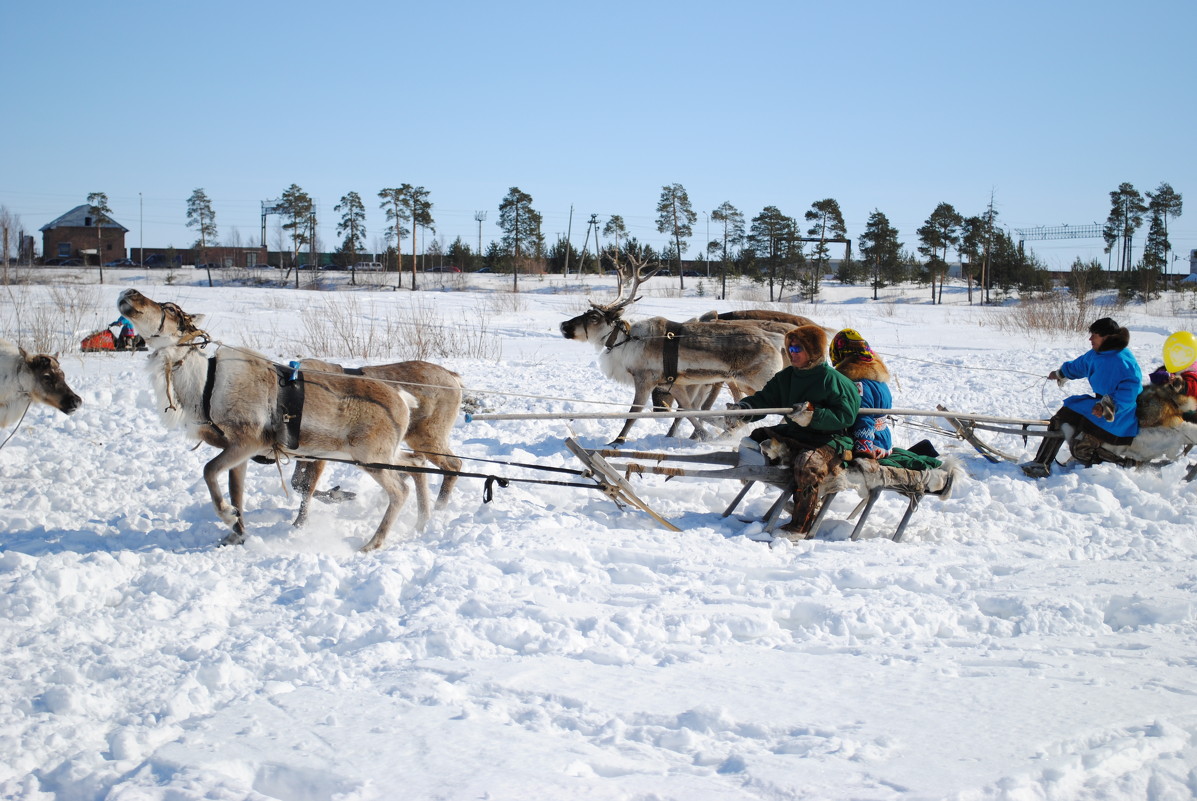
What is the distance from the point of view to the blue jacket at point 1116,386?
288 inches

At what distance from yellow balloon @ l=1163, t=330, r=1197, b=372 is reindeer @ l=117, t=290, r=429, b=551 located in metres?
6.46

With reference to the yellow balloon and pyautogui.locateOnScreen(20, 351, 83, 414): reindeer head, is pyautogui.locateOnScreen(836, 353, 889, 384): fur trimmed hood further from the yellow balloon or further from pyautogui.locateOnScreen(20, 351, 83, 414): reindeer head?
pyautogui.locateOnScreen(20, 351, 83, 414): reindeer head

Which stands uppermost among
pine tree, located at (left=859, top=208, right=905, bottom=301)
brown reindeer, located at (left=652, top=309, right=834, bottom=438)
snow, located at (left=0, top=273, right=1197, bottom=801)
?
pine tree, located at (left=859, top=208, right=905, bottom=301)

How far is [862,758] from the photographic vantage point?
297 centimetres

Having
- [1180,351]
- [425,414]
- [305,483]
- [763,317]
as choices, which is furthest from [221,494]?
[1180,351]

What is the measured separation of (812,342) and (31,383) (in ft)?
18.0

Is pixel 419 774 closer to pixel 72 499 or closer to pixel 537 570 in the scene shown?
pixel 537 570

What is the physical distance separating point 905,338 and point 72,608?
20208 mm

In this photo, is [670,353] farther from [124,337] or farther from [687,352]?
[124,337]

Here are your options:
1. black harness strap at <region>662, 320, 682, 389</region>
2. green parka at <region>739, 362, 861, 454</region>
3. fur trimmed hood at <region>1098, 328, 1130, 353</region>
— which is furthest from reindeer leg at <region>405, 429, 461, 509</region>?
fur trimmed hood at <region>1098, 328, 1130, 353</region>

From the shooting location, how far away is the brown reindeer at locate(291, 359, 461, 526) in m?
6.37

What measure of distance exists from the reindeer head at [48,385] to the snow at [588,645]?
0.71 m

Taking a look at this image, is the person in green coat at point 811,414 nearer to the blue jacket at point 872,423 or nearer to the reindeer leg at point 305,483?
the blue jacket at point 872,423

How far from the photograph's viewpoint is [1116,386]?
24.1 feet
